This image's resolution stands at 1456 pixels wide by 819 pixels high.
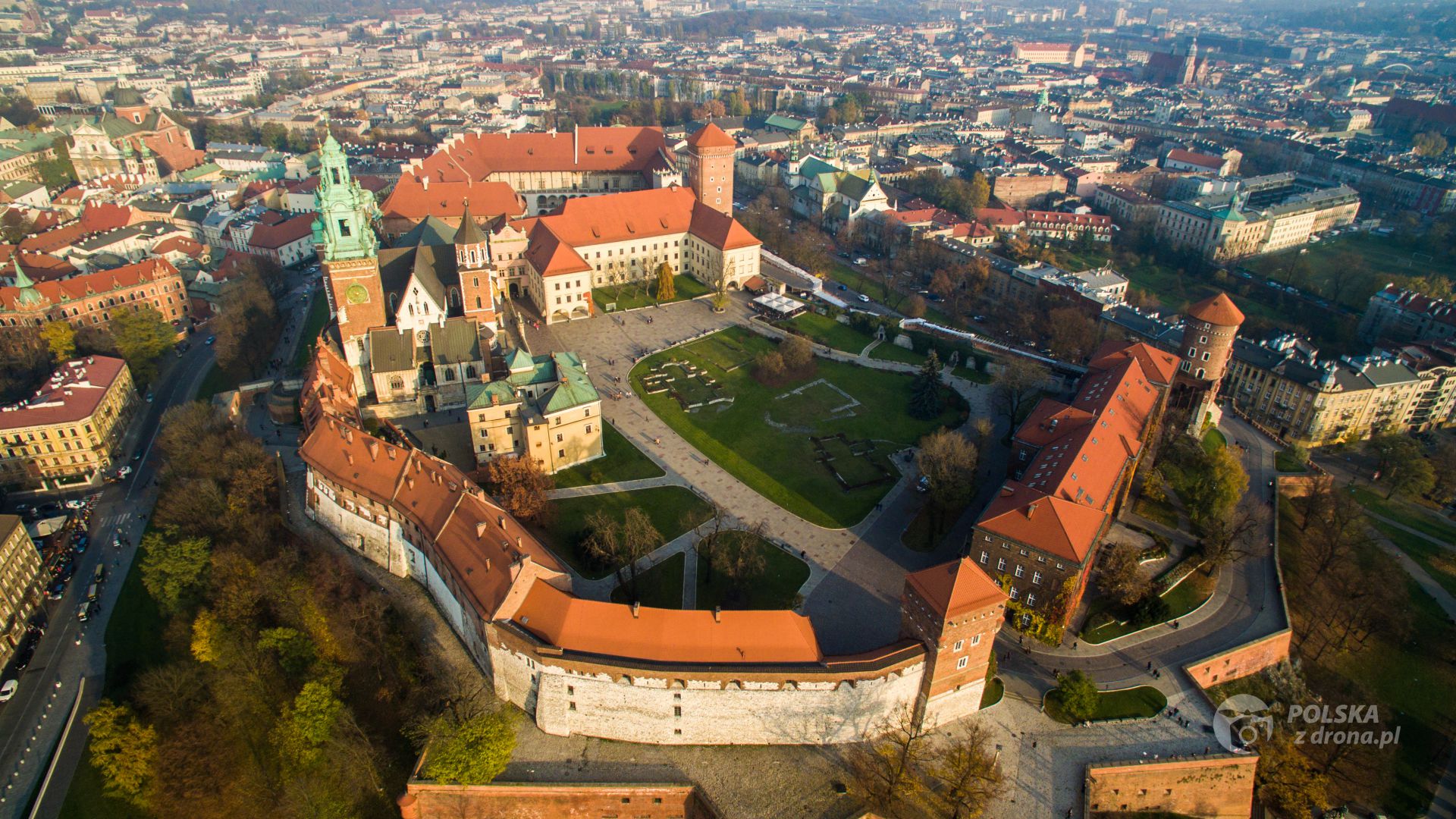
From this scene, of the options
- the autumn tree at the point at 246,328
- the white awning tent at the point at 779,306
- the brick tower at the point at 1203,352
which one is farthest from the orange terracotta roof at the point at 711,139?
the brick tower at the point at 1203,352

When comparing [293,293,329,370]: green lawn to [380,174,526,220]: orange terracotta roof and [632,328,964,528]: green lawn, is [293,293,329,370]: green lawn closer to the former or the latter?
[380,174,526,220]: orange terracotta roof

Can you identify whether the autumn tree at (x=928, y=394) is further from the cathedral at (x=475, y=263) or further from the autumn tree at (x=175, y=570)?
the autumn tree at (x=175, y=570)

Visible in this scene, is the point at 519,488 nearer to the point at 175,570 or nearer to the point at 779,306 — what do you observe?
the point at 175,570

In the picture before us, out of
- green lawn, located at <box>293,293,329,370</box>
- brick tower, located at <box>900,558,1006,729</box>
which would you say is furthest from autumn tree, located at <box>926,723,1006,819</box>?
green lawn, located at <box>293,293,329,370</box>

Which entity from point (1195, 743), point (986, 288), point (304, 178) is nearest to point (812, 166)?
point (986, 288)

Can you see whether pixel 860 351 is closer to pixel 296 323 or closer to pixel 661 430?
pixel 661 430
